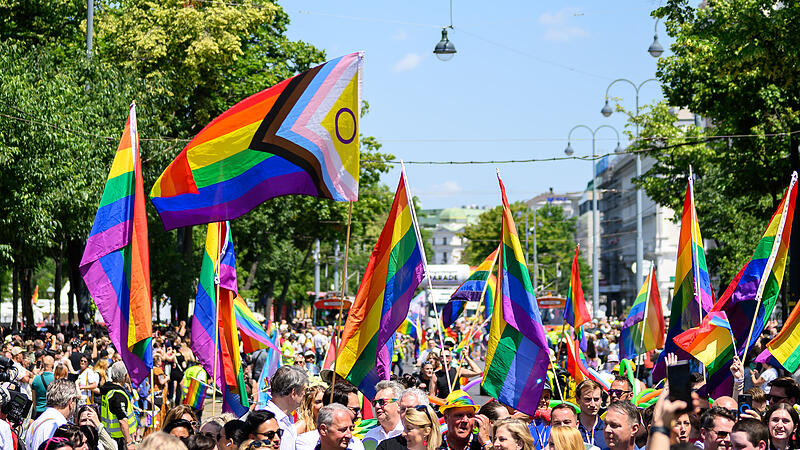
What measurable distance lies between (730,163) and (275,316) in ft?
154

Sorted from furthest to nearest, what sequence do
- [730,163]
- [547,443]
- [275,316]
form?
1. [275,316]
2. [730,163]
3. [547,443]

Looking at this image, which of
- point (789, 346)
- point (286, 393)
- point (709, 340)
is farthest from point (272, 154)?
point (789, 346)

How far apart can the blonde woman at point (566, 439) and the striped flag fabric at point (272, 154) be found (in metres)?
2.74

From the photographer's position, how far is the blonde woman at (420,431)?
679 centimetres

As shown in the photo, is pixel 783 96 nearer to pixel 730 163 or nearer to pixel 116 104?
pixel 730 163

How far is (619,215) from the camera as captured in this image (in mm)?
118000

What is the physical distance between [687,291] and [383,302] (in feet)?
15.0

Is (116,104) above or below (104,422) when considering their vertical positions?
above

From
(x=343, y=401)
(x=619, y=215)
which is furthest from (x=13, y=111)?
(x=619, y=215)

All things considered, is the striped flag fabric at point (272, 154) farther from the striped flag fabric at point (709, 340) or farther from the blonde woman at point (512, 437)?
the striped flag fabric at point (709, 340)

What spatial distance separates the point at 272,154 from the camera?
8.62m

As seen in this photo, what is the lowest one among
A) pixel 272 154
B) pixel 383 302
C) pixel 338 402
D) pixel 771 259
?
pixel 338 402

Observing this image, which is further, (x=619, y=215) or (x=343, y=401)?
(x=619, y=215)

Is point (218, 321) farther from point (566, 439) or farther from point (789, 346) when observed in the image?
point (789, 346)
